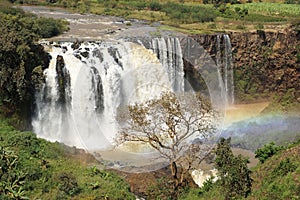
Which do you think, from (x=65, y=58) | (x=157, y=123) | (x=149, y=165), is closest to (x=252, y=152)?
(x=149, y=165)

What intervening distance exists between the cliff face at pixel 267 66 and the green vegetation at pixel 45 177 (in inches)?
467

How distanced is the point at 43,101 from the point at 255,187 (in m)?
9.29

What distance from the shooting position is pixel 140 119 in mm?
11070

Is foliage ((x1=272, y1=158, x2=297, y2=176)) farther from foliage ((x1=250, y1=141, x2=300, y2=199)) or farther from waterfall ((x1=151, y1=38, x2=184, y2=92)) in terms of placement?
waterfall ((x1=151, y1=38, x2=184, y2=92))

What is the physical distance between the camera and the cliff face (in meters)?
21.8

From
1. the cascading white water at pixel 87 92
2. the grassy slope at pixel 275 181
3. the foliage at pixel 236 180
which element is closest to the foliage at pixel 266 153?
the grassy slope at pixel 275 181

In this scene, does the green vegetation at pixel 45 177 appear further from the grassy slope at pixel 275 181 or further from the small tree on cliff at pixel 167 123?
the grassy slope at pixel 275 181

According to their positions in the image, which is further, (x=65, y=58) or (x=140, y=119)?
(x=65, y=58)

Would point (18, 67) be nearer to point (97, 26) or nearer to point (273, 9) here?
point (97, 26)

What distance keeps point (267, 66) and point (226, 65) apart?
2.15 m

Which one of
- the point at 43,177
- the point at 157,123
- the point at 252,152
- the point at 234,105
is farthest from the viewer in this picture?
the point at 234,105

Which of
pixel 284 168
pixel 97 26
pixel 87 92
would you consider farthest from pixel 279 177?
pixel 97 26

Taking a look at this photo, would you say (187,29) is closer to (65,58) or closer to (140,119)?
(65,58)

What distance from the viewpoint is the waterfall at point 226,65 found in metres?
21.2
